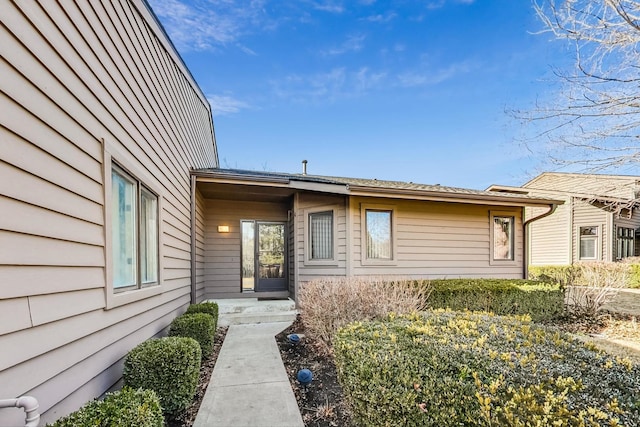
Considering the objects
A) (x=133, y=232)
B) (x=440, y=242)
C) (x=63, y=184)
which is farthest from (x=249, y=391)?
(x=440, y=242)

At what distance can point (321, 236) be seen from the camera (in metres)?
7.59

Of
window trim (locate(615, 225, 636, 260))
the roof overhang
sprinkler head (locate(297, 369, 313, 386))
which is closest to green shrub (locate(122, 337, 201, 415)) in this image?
sprinkler head (locate(297, 369, 313, 386))

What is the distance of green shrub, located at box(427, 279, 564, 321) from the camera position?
6242 mm

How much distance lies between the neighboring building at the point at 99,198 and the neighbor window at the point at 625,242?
13.1 metres

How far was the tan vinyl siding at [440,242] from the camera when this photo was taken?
771 cm

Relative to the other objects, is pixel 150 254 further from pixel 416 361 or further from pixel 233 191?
pixel 233 191

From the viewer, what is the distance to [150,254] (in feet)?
12.6

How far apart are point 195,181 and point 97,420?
5.26 meters

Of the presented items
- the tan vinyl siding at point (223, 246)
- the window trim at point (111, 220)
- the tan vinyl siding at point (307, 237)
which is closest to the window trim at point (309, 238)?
the tan vinyl siding at point (307, 237)

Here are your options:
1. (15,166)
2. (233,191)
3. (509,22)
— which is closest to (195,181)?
(233,191)

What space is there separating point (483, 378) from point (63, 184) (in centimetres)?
Result: 280

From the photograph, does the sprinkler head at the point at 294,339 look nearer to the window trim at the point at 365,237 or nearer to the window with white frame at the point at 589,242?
the window trim at the point at 365,237

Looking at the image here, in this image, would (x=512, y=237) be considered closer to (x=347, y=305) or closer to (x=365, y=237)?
(x=365, y=237)

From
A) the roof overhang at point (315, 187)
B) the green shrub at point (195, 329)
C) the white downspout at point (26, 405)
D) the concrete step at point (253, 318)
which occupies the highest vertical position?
the roof overhang at point (315, 187)
